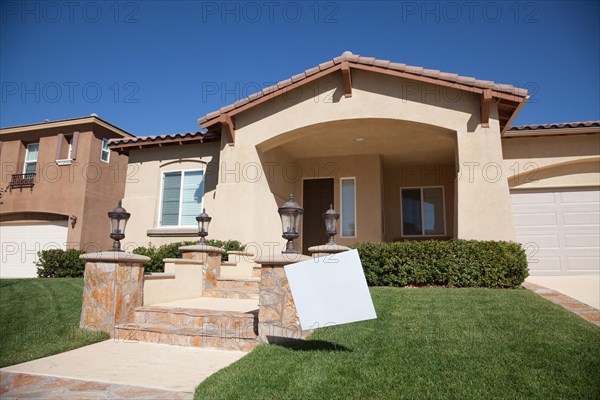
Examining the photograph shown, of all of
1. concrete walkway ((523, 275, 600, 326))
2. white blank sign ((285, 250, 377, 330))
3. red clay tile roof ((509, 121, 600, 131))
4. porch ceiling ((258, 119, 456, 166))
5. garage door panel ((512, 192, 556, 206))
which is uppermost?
red clay tile roof ((509, 121, 600, 131))

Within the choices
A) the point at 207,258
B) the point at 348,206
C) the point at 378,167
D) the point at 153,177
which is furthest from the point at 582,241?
the point at 153,177

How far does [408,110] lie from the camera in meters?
9.62

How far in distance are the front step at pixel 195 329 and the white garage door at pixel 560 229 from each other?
29.3ft

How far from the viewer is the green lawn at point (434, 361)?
3158 mm

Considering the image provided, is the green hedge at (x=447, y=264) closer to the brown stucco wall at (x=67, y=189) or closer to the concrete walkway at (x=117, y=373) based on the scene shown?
the concrete walkway at (x=117, y=373)

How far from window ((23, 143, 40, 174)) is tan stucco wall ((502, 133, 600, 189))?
18.8 m

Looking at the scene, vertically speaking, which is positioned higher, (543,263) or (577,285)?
(543,263)

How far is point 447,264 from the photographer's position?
7.84m

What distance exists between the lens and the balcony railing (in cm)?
1655

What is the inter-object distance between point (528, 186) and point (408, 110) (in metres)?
4.39

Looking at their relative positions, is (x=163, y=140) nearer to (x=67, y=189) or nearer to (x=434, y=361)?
(x=67, y=189)

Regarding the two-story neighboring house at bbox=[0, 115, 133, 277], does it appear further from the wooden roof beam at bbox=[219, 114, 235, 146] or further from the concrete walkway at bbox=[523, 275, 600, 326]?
the concrete walkway at bbox=[523, 275, 600, 326]

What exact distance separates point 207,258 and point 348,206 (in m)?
6.05

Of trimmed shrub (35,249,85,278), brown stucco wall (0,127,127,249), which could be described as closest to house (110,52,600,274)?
trimmed shrub (35,249,85,278)
